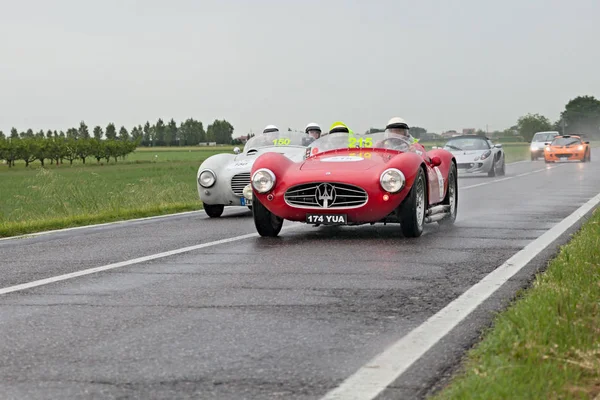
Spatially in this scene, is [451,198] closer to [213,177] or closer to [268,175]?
[268,175]

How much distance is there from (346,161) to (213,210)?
480cm

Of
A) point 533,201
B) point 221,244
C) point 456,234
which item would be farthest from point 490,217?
point 221,244

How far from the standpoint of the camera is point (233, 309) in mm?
6523

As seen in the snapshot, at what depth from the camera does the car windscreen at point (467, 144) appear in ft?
108

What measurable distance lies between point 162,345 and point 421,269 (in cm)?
367

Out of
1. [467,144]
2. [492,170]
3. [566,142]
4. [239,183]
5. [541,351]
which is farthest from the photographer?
[566,142]

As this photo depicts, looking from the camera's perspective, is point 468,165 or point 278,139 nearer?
point 278,139

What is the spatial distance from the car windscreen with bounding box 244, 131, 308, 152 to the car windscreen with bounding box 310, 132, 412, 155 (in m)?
5.01

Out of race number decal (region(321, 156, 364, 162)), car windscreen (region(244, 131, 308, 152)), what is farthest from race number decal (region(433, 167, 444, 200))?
car windscreen (region(244, 131, 308, 152))

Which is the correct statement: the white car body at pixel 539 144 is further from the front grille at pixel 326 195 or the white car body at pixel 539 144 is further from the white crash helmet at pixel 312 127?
the front grille at pixel 326 195

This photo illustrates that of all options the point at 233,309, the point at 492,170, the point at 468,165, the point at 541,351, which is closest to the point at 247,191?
the point at 233,309

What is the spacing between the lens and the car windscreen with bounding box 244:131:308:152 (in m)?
17.6

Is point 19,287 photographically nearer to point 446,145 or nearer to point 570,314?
point 570,314

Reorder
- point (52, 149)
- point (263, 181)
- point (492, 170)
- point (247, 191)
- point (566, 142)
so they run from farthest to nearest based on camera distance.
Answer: point (52, 149) → point (566, 142) → point (492, 170) → point (247, 191) → point (263, 181)
